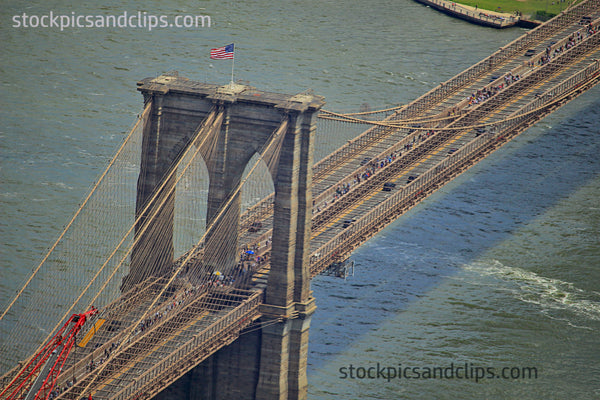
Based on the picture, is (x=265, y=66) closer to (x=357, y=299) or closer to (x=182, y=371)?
(x=357, y=299)

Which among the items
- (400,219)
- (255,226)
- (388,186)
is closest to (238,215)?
(255,226)

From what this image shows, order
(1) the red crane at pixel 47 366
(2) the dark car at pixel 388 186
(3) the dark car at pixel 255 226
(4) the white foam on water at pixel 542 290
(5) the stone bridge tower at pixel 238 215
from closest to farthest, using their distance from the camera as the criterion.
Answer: (1) the red crane at pixel 47 366 < (5) the stone bridge tower at pixel 238 215 < (3) the dark car at pixel 255 226 < (4) the white foam on water at pixel 542 290 < (2) the dark car at pixel 388 186

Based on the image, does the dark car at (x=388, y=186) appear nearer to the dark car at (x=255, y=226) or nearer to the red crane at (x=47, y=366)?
the dark car at (x=255, y=226)

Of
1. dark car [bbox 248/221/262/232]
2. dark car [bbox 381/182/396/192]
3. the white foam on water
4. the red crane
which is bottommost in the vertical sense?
the red crane

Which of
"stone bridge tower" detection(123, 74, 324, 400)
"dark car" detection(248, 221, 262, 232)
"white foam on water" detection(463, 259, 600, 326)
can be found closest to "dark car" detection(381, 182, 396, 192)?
"white foam on water" detection(463, 259, 600, 326)

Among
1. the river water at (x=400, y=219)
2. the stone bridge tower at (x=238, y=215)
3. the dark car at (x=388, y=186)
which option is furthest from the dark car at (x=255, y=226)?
the dark car at (x=388, y=186)

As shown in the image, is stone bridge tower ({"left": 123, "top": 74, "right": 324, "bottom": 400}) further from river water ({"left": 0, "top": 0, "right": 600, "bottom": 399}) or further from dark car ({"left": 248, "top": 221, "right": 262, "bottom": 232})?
dark car ({"left": 248, "top": 221, "right": 262, "bottom": 232})

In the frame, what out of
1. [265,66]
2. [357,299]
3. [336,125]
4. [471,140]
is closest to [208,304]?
[357,299]
